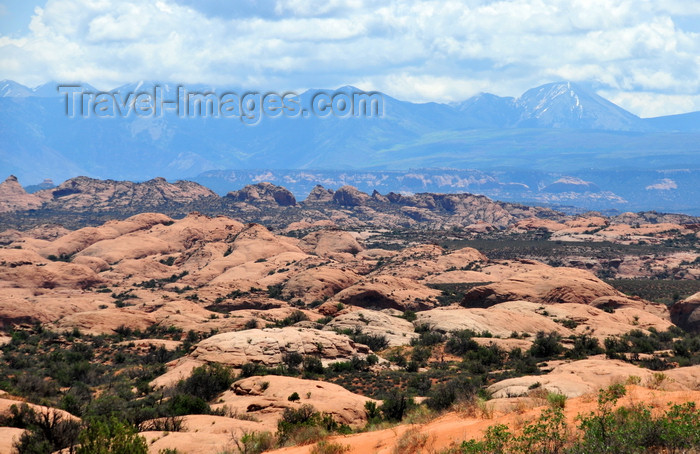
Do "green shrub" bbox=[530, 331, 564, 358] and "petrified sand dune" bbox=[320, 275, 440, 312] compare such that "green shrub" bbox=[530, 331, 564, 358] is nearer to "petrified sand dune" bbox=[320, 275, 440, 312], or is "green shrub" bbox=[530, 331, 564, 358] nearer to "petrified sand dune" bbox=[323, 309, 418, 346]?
"petrified sand dune" bbox=[323, 309, 418, 346]

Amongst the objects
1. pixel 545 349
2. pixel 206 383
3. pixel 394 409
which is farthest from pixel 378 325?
pixel 394 409

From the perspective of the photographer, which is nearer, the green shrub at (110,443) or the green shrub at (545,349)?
the green shrub at (110,443)

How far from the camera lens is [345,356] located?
A: 37812mm

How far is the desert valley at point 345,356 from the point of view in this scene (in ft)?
60.4

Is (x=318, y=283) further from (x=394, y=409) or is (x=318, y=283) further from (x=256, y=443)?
(x=256, y=443)

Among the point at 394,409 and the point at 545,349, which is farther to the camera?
the point at 545,349

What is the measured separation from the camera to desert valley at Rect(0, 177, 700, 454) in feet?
60.4

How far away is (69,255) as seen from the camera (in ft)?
373

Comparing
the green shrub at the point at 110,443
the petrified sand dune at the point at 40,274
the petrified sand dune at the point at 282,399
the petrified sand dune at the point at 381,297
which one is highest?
the green shrub at the point at 110,443

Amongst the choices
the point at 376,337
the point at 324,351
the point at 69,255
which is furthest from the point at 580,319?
the point at 69,255

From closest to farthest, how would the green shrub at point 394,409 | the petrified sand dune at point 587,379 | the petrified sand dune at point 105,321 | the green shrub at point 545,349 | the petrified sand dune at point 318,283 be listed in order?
the petrified sand dune at point 587,379, the green shrub at point 394,409, the green shrub at point 545,349, the petrified sand dune at point 105,321, the petrified sand dune at point 318,283

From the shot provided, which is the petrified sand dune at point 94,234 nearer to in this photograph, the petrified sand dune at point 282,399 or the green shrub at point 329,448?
the petrified sand dune at point 282,399

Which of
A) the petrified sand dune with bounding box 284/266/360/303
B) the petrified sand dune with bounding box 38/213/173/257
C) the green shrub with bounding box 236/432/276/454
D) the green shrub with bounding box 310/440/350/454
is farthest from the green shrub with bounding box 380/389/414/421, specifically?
the petrified sand dune with bounding box 38/213/173/257

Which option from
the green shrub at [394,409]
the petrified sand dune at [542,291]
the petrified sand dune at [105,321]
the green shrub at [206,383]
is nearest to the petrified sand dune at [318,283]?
the petrified sand dune at [542,291]
